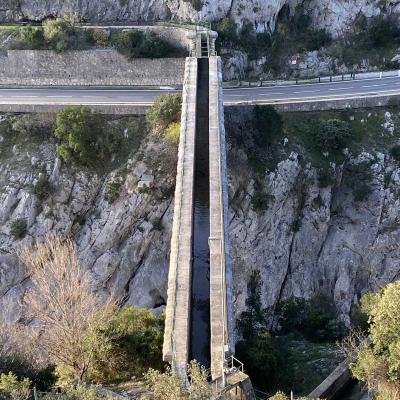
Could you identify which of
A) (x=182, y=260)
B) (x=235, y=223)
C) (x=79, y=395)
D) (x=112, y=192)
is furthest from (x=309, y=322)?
(x=79, y=395)

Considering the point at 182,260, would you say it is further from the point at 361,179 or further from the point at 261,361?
the point at 361,179

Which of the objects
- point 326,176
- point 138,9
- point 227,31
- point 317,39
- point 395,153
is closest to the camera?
point 326,176

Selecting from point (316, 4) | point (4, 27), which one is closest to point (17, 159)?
point (4, 27)

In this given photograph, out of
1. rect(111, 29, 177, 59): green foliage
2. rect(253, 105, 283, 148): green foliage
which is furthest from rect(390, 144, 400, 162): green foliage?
rect(111, 29, 177, 59): green foliage

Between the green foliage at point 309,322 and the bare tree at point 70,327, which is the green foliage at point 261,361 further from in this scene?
the green foliage at point 309,322

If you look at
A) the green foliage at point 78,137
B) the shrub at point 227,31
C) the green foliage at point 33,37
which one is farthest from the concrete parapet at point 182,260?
the green foliage at point 33,37

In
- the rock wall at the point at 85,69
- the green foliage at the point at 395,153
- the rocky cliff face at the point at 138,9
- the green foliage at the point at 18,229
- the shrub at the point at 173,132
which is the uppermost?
the rocky cliff face at the point at 138,9
